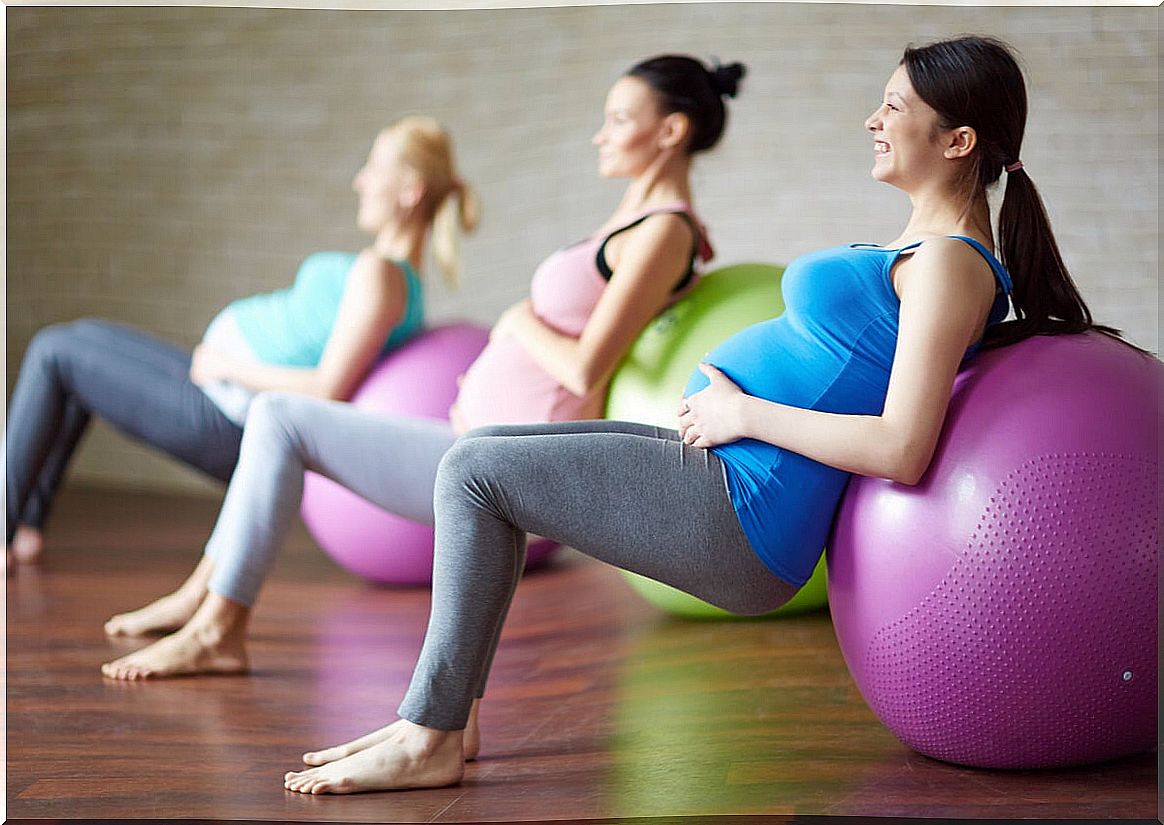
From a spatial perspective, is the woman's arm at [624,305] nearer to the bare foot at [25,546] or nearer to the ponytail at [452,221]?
the ponytail at [452,221]

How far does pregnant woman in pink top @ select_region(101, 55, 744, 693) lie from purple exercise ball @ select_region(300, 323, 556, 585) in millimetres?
426

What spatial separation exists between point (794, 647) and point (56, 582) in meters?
1.79

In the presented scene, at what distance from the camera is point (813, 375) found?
5.50 ft

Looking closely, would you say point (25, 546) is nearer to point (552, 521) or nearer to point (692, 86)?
point (692, 86)

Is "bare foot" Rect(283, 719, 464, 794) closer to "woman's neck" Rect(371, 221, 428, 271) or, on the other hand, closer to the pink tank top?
the pink tank top

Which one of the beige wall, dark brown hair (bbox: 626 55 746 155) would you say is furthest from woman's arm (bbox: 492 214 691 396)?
the beige wall

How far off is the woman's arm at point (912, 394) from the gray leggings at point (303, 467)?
2.61ft

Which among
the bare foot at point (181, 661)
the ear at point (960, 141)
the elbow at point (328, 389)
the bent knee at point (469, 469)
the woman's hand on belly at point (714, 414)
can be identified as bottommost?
the bare foot at point (181, 661)

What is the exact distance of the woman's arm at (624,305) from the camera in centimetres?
237

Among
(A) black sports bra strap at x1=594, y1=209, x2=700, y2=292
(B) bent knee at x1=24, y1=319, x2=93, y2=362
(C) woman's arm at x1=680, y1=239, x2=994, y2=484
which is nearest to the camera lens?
(C) woman's arm at x1=680, y1=239, x2=994, y2=484

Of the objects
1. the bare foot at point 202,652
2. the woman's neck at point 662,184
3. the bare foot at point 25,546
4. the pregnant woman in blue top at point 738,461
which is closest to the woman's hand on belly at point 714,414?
the pregnant woman in blue top at point 738,461

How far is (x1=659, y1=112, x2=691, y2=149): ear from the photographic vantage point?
8.17 feet

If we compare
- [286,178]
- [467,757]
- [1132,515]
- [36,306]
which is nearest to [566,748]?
[467,757]

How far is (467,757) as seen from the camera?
186cm
